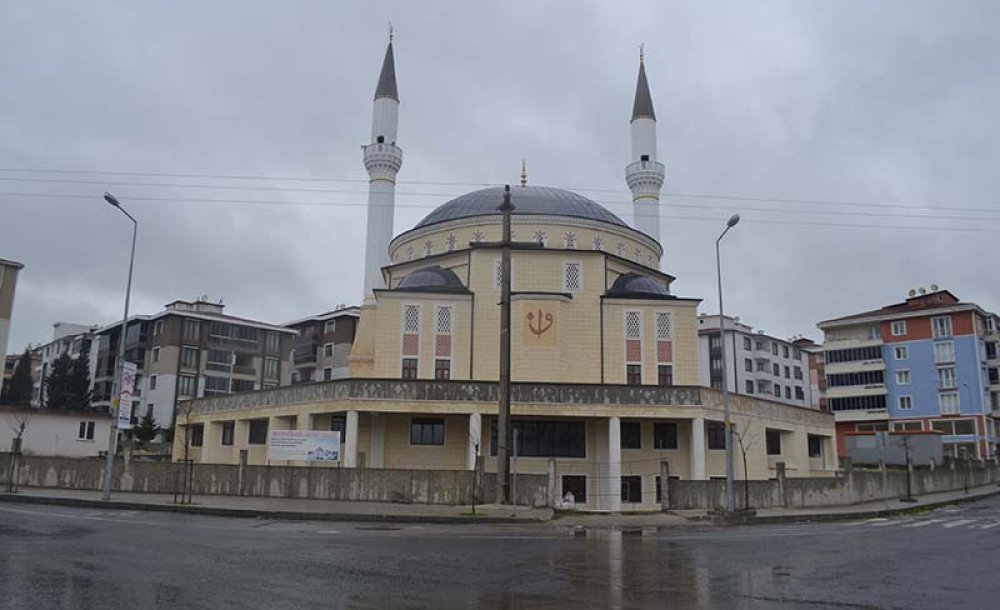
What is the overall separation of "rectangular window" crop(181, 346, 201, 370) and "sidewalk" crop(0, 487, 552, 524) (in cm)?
3578

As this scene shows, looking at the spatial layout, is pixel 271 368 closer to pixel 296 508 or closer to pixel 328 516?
pixel 296 508

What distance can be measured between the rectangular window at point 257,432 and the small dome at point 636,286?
714 inches

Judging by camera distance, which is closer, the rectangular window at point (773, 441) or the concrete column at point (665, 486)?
the concrete column at point (665, 486)

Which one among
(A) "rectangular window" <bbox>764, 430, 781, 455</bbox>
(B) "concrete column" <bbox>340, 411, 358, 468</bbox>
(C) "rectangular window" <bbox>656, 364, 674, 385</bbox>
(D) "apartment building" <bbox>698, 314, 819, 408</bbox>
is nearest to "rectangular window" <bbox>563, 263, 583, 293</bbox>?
(C) "rectangular window" <bbox>656, 364, 674, 385</bbox>

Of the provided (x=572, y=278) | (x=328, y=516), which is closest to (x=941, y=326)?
(x=572, y=278)

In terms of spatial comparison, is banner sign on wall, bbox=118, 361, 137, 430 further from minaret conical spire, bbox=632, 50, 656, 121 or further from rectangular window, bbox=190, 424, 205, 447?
minaret conical spire, bbox=632, 50, 656, 121

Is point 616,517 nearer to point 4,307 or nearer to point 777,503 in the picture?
point 777,503

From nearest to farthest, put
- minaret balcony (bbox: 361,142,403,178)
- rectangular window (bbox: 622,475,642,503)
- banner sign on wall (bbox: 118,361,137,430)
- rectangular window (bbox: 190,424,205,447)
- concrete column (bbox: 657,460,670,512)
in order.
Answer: banner sign on wall (bbox: 118,361,137,430) < concrete column (bbox: 657,460,670,512) < rectangular window (bbox: 622,475,642,503) < rectangular window (bbox: 190,424,205,447) < minaret balcony (bbox: 361,142,403,178)

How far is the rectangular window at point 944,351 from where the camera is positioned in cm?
5981

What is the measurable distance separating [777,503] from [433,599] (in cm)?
2008

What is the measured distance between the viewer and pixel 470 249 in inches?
1518

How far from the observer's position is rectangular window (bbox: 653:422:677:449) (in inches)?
1352

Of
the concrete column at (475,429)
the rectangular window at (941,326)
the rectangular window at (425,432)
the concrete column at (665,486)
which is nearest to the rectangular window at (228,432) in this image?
the rectangular window at (425,432)

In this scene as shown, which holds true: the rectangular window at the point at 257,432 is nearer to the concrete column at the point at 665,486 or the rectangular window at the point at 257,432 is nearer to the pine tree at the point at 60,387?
the concrete column at the point at 665,486
